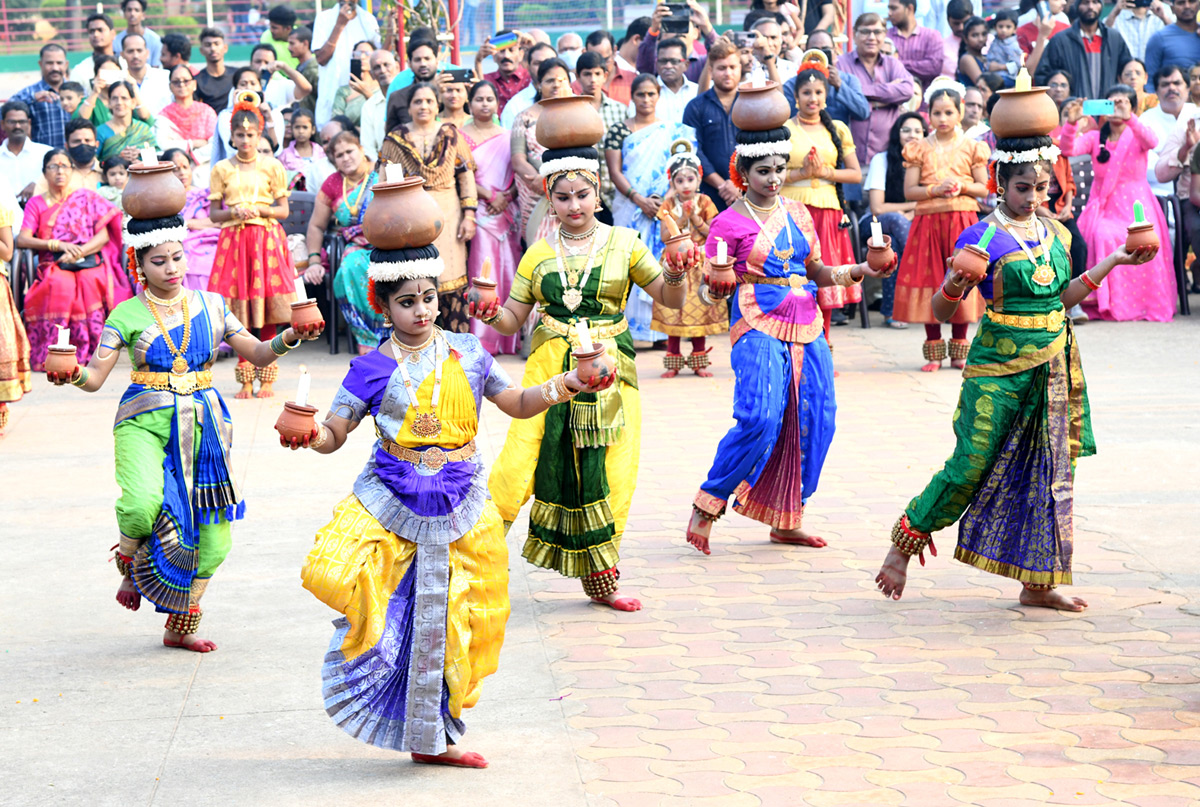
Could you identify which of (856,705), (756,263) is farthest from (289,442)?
(756,263)

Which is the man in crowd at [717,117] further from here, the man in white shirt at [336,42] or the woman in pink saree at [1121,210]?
the man in white shirt at [336,42]

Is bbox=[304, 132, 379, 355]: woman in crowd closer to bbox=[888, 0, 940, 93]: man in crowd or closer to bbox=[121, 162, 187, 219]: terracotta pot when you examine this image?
bbox=[888, 0, 940, 93]: man in crowd

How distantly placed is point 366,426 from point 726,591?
396 centimetres

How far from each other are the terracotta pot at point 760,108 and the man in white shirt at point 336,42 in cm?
766

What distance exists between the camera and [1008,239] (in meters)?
5.81

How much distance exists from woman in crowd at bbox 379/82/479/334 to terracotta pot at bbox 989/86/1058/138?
6111mm

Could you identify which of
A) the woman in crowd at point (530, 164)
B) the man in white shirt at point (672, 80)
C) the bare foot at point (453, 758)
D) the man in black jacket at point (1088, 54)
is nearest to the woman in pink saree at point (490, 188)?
the woman in crowd at point (530, 164)

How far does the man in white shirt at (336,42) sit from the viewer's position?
46.1ft

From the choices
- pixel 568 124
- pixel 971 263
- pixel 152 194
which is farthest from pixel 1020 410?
pixel 152 194

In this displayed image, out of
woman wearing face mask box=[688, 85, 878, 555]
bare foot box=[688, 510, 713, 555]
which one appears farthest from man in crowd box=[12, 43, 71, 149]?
bare foot box=[688, 510, 713, 555]

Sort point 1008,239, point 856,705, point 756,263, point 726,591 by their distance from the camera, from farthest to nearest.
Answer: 1. point 756,263
2. point 726,591
3. point 1008,239
4. point 856,705

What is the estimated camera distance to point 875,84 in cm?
1324

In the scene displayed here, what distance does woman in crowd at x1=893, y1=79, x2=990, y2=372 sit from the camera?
37.5ft

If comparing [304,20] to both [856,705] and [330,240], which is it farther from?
[856,705]
